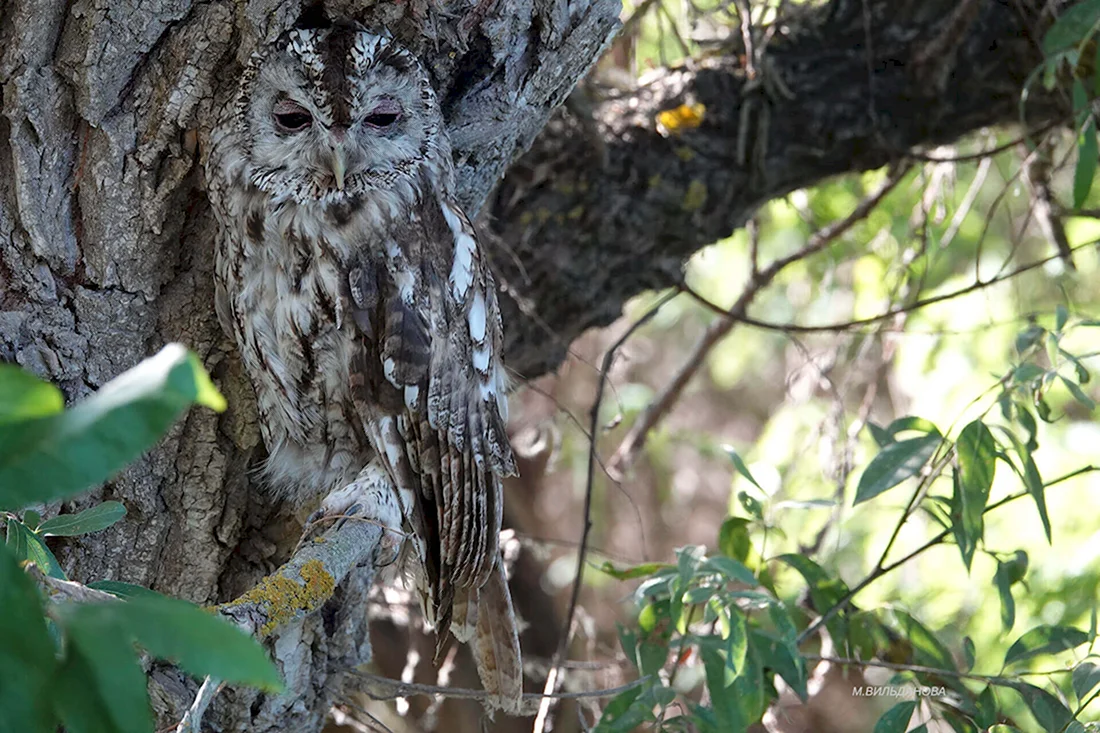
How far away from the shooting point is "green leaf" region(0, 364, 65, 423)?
0.66m

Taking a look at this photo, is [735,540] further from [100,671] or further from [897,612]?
[100,671]

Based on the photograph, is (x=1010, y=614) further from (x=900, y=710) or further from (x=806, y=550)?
(x=806, y=550)

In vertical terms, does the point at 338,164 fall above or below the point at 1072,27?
below

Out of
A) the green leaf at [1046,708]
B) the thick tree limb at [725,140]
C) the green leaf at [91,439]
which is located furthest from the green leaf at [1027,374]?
the green leaf at [91,439]

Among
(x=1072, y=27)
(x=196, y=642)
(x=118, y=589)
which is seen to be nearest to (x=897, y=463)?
(x=1072, y=27)

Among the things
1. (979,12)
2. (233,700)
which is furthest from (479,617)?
(979,12)

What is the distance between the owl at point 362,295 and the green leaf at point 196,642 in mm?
987

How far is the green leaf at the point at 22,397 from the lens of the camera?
2.16ft

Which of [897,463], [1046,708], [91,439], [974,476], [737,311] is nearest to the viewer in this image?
[91,439]

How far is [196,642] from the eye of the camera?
2.18 ft

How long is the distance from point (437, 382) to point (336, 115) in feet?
1.58

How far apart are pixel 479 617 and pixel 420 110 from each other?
101 cm

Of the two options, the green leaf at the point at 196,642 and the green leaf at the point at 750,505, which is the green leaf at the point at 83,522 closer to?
the green leaf at the point at 196,642

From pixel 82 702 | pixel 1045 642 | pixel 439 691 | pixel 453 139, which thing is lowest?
pixel 82 702
